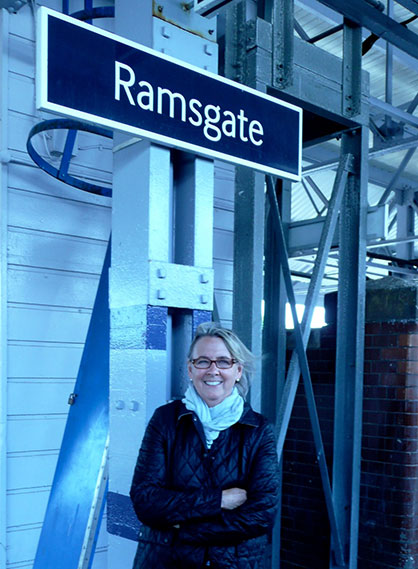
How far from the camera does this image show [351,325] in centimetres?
343

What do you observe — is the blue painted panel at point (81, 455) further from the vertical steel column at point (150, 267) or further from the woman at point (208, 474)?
the woman at point (208, 474)

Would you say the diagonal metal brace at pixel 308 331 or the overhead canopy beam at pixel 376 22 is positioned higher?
the overhead canopy beam at pixel 376 22

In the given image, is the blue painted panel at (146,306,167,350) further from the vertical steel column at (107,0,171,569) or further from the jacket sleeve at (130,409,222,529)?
the jacket sleeve at (130,409,222,529)

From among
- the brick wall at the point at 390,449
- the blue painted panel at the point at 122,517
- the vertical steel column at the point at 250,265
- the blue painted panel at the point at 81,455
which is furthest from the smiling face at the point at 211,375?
the brick wall at the point at 390,449

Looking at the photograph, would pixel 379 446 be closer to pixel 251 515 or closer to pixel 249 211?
pixel 249 211

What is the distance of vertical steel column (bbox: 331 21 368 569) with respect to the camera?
3350 mm

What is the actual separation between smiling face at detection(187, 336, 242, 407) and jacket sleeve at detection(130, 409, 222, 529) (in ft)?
0.59

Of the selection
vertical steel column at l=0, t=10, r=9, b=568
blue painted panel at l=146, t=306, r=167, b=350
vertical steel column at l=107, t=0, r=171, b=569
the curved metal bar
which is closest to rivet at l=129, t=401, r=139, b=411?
vertical steel column at l=107, t=0, r=171, b=569

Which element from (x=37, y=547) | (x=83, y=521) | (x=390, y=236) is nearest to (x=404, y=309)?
(x=83, y=521)

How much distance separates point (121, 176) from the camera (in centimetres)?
218

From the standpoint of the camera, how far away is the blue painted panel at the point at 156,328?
6.56ft

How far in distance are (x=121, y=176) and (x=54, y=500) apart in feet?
6.41

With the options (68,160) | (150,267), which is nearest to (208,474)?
(150,267)

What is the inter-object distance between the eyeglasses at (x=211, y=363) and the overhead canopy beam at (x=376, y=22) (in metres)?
2.04
